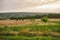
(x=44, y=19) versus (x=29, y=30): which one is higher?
(x=44, y=19)

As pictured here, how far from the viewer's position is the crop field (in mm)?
1400

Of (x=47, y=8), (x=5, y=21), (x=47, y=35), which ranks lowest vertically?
(x=47, y=35)

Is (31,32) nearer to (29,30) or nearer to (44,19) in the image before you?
(29,30)

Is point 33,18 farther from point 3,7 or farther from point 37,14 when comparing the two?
point 3,7

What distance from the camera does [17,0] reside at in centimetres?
149

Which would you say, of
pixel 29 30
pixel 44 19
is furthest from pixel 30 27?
pixel 44 19

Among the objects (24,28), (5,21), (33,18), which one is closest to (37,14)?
(33,18)

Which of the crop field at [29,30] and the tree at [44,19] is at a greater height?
the tree at [44,19]

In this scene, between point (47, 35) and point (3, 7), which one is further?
point (3, 7)

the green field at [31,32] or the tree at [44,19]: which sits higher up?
the tree at [44,19]

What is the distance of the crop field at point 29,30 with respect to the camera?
1.40 metres

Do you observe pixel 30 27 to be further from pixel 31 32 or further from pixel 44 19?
pixel 44 19

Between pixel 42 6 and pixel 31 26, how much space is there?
0.80 feet

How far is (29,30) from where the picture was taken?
4.71 feet
